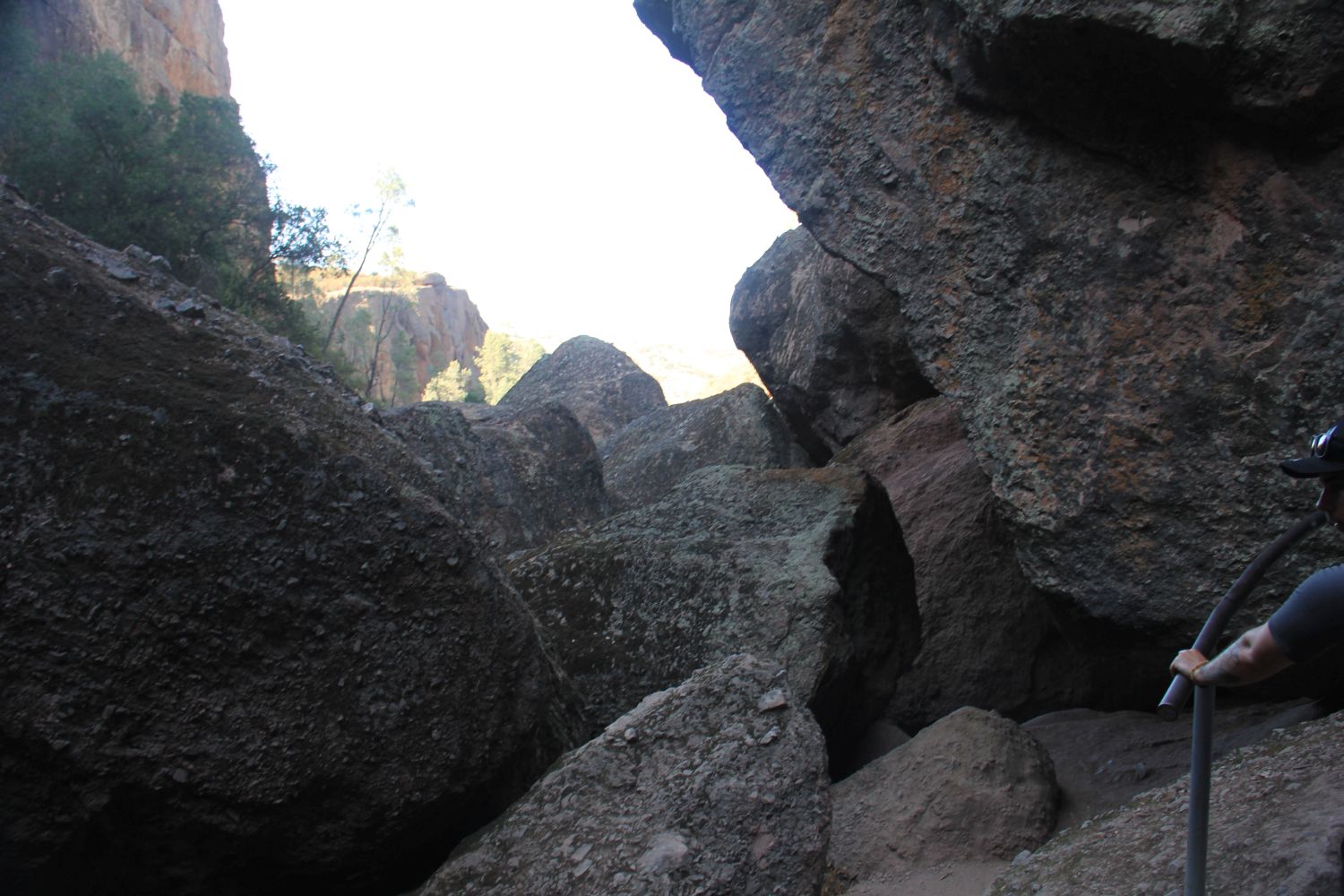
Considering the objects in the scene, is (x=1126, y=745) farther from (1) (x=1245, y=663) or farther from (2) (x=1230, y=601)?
(1) (x=1245, y=663)

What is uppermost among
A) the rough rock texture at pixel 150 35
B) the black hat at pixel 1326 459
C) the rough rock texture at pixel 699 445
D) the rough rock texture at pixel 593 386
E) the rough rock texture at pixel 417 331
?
the rough rock texture at pixel 150 35

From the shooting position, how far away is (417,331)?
42.9 m

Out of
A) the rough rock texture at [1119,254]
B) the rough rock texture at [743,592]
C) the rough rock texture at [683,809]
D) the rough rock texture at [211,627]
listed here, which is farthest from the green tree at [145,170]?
the rough rock texture at [683,809]

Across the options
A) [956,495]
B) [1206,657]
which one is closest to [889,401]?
[956,495]

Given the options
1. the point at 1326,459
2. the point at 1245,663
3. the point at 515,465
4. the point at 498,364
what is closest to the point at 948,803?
the point at 1245,663

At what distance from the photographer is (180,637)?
306 cm

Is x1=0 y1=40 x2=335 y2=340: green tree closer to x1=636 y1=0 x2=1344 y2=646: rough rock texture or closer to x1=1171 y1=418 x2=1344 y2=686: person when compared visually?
x1=636 y1=0 x2=1344 y2=646: rough rock texture

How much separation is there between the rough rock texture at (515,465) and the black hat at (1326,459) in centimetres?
457

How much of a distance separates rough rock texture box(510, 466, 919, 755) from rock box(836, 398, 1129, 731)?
24.9 inches

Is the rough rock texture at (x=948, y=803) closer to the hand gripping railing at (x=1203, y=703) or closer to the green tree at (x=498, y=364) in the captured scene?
the hand gripping railing at (x=1203, y=703)

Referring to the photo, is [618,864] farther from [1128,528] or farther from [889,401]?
[889,401]

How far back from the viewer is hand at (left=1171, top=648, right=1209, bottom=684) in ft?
7.34

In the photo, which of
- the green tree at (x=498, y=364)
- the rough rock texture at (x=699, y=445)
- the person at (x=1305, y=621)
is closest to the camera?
the person at (x=1305, y=621)

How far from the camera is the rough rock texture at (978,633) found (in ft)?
18.8
